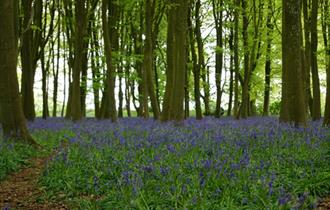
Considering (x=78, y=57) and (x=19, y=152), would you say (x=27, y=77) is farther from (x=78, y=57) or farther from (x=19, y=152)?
(x=19, y=152)

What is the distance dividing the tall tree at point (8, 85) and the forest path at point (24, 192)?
232cm

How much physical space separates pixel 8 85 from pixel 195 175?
6.84 metres

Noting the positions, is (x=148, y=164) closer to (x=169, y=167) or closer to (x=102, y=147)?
(x=169, y=167)

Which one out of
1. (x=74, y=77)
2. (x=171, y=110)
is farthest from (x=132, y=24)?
(x=171, y=110)

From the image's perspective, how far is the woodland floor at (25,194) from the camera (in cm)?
579

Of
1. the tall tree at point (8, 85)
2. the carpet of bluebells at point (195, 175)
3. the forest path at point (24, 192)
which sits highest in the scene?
the tall tree at point (8, 85)

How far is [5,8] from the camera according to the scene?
432 inches

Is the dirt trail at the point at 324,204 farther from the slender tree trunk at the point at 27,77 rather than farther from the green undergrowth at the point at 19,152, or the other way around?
the slender tree trunk at the point at 27,77

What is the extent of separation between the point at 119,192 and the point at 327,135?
6.47m

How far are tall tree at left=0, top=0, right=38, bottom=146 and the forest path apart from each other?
7.61 ft

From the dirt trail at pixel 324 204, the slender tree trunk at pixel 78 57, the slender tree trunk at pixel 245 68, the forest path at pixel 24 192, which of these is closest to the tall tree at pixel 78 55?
the slender tree trunk at pixel 78 57

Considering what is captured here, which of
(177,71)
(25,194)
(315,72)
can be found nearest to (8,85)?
(25,194)

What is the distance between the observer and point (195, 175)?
239 inches

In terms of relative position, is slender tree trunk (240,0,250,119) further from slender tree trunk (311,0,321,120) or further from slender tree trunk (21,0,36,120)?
slender tree trunk (21,0,36,120)
